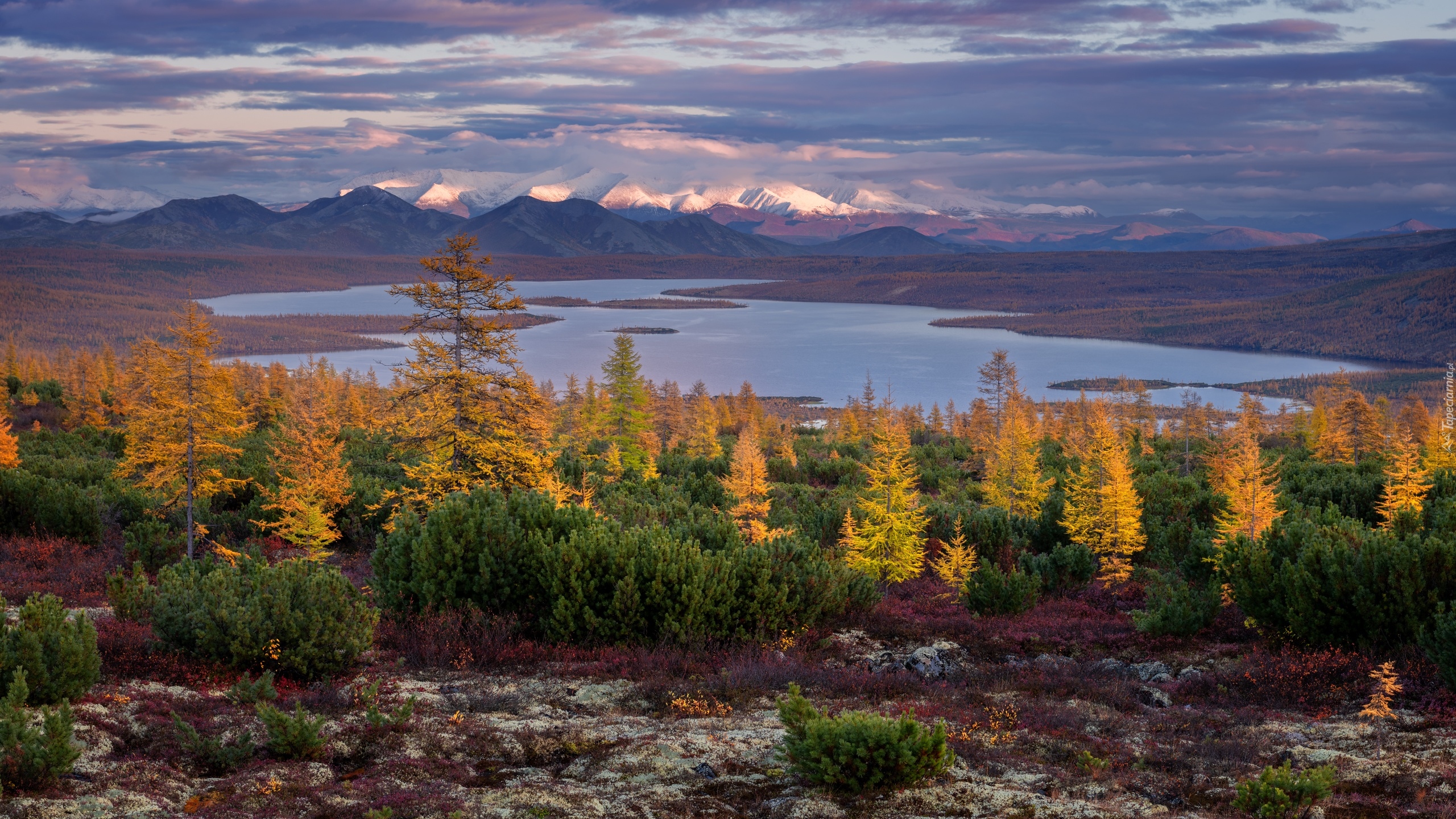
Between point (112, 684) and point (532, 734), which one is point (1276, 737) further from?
point (112, 684)

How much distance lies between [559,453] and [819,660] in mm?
17512

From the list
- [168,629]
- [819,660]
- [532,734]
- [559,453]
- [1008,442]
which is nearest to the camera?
[532,734]

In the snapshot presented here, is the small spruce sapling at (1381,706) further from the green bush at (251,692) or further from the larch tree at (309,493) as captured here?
the larch tree at (309,493)

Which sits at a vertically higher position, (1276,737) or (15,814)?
(15,814)

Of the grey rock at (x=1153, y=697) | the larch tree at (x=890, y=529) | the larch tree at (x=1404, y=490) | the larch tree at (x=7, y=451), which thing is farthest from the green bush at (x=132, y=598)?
the larch tree at (x=1404, y=490)

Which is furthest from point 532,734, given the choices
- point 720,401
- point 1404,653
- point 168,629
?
point 720,401

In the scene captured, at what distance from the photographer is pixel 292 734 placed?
545 centimetres

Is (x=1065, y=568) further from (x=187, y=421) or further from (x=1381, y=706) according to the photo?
(x=187, y=421)

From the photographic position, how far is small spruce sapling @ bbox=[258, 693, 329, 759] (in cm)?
545

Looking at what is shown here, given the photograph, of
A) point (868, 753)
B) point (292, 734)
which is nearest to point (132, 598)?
point (292, 734)

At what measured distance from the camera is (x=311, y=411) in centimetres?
2908

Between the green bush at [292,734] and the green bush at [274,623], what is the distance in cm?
154

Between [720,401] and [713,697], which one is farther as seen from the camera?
[720,401]

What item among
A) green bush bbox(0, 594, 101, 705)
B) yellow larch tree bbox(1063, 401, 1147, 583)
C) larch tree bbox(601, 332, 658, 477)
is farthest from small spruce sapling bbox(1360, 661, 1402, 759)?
larch tree bbox(601, 332, 658, 477)
